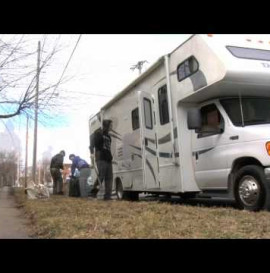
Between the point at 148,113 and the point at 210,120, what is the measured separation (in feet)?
7.70

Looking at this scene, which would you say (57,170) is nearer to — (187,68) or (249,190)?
(187,68)

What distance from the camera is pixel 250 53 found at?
813 cm

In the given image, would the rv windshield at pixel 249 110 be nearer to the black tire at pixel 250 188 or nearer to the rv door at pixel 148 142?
the black tire at pixel 250 188

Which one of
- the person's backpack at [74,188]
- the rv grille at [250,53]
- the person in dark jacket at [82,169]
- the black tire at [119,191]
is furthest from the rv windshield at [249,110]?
the person's backpack at [74,188]

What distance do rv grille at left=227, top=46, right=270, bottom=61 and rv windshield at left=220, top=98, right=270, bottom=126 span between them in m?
0.75

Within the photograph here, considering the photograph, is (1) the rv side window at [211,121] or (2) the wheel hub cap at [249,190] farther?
(1) the rv side window at [211,121]

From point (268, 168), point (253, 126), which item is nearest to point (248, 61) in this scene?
point (253, 126)

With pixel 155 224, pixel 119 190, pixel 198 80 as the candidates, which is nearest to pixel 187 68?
pixel 198 80

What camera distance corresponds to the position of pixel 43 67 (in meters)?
13.2

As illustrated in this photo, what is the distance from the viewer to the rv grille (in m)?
7.97

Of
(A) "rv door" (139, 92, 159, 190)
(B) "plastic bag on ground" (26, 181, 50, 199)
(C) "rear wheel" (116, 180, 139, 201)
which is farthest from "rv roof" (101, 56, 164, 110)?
(B) "plastic bag on ground" (26, 181, 50, 199)

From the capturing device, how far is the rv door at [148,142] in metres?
10.5

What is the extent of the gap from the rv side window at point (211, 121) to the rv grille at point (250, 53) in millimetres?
1113
